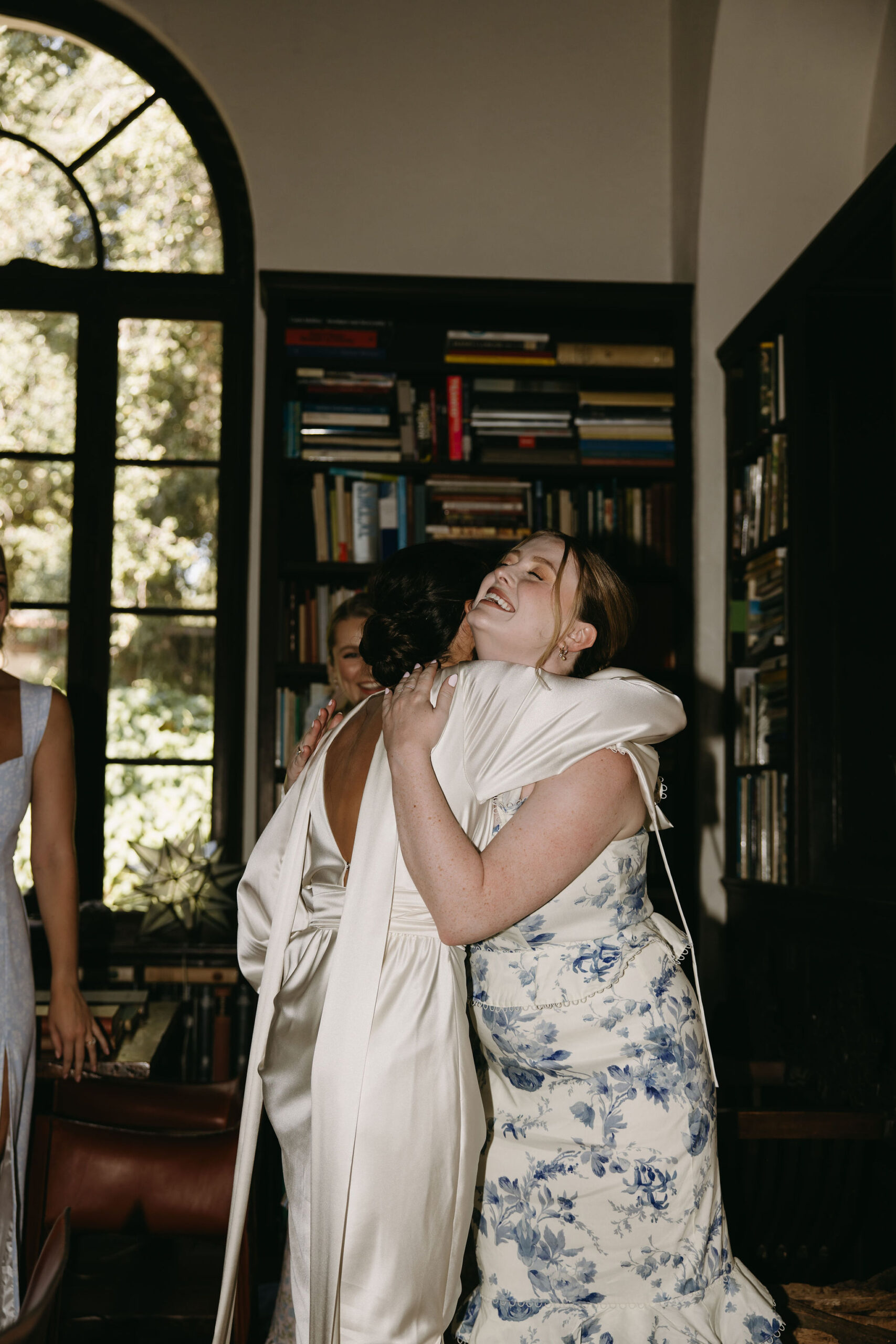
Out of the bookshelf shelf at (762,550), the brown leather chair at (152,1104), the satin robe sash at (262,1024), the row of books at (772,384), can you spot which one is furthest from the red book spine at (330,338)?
the satin robe sash at (262,1024)

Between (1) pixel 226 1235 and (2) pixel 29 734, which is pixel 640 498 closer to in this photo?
(2) pixel 29 734

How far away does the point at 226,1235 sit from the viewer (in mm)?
2213

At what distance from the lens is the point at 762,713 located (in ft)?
12.3

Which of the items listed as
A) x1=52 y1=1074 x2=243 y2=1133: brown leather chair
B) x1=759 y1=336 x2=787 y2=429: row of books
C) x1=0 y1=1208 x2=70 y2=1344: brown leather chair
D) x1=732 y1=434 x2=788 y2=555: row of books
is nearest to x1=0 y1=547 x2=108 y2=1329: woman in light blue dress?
x1=52 y1=1074 x2=243 y2=1133: brown leather chair

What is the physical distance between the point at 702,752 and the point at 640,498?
3.07ft

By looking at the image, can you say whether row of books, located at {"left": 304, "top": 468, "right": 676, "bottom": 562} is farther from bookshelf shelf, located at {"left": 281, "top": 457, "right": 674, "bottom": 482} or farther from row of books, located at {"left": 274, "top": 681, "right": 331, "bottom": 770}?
row of books, located at {"left": 274, "top": 681, "right": 331, "bottom": 770}

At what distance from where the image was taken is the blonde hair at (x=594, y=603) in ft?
5.48

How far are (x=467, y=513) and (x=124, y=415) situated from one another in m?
1.38

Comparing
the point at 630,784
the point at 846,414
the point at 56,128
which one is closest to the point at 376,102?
the point at 56,128

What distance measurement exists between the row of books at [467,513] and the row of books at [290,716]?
0.13 meters

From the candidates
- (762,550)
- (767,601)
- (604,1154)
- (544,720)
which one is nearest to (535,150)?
(762,550)

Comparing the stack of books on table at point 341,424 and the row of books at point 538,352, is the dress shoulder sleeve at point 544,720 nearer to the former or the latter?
the stack of books on table at point 341,424

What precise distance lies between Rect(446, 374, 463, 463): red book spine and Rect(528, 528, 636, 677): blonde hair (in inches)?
94.3

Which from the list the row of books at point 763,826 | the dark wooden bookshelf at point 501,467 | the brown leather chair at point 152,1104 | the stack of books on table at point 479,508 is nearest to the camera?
the brown leather chair at point 152,1104
